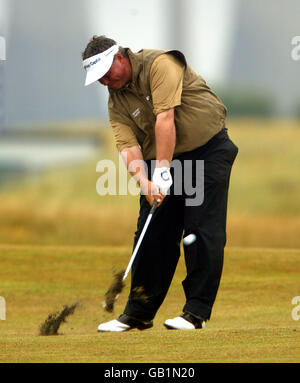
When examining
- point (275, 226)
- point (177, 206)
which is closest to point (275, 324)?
point (177, 206)

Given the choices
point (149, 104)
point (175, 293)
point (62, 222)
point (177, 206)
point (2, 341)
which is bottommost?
point (62, 222)

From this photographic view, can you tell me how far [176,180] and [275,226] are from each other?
8.68 metres

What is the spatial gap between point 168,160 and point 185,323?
2.30 feet

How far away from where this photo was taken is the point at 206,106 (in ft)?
14.5

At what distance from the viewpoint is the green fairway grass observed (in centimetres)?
375

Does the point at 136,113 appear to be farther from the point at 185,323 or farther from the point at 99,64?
the point at 185,323

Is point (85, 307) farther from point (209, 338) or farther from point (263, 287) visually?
point (209, 338)

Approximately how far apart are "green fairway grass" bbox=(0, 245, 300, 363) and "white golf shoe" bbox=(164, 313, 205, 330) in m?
0.08
